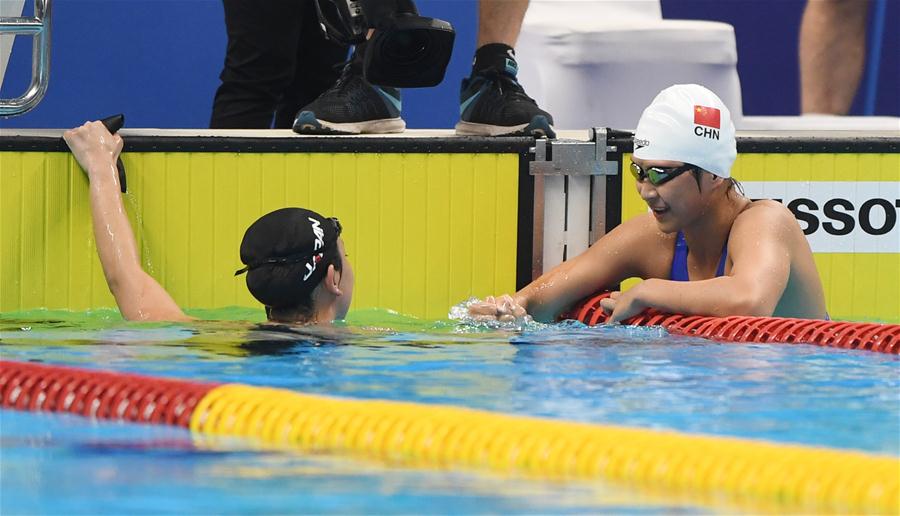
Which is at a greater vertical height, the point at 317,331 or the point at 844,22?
the point at 844,22

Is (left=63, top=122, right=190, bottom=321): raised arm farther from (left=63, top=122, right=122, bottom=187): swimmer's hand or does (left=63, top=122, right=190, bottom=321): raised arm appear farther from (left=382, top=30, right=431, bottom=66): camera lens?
(left=382, top=30, right=431, bottom=66): camera lens

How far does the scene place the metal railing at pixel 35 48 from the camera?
4566 mm

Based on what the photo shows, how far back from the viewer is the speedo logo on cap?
14.0ft

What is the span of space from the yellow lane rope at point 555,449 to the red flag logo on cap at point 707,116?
1598mm

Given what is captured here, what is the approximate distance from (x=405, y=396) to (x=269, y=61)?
2.21 m

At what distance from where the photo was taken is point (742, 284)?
4.10 metres

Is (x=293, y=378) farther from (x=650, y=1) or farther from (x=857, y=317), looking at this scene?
(x=650, y=1)

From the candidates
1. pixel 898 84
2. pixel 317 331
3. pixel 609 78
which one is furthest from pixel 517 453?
pixel 898 84

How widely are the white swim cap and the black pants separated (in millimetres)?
1467

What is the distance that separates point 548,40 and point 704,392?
11.4ft

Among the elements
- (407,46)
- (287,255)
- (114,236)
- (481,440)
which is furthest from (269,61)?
(481,440)

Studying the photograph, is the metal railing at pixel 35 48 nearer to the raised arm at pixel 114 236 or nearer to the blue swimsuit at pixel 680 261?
the raised arm at pixel 114 236

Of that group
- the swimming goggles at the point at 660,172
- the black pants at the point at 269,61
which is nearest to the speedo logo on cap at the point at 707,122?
the swimming goggles at the point at 660,172

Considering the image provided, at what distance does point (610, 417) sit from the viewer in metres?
3.03
